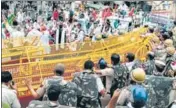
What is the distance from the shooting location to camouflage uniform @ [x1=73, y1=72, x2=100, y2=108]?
28.5 feet

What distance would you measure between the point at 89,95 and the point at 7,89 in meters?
1.97

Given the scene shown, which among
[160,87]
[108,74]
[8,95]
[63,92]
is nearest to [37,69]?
[108,74]

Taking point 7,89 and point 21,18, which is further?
point 21,18

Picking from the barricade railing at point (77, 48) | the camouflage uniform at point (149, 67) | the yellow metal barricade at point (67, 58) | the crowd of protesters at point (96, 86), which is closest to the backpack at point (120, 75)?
the crowd of protesters at point (96, 86)

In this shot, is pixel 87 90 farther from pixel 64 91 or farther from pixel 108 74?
pixel 108 74

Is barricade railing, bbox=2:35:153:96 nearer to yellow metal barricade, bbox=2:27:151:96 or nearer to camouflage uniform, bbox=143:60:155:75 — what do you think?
yellow metal barricade, bbox=2:27:151:96

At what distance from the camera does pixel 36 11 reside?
93.7ft

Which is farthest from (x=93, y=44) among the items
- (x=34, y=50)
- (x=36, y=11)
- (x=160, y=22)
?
(x=36, y=11)

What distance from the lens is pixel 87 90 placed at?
8797 mm

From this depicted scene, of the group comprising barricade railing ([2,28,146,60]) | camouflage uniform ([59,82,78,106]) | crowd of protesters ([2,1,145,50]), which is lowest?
crowd of protesters ([2,1,145,50])

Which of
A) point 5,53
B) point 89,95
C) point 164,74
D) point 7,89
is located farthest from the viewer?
point 5,53

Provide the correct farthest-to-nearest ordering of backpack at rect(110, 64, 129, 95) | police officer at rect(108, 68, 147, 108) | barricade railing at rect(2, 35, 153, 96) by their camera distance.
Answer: barricade railing at rect(2, 35, 153, 96)
backpack at rect(110, 64, 129, 95)
police officer at rect(108, 68, 147, 108)

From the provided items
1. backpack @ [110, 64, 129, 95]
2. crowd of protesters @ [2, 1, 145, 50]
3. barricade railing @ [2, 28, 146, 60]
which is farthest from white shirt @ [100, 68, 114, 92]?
crowd of protesters @ [2, 1, 145, 50]

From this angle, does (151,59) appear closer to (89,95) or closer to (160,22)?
(89,95)
